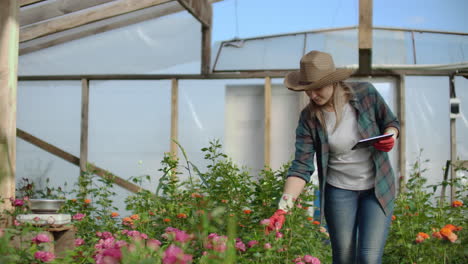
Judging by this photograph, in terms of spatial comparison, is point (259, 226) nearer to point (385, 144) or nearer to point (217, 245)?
point (385, 144)

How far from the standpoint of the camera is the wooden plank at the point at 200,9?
504cm

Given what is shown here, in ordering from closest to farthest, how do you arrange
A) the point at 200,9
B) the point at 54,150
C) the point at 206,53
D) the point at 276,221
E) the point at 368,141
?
the point at 276,221 < the point at 368,141 < the point at 200,9 < the point at 206,53 < the point at 54,150

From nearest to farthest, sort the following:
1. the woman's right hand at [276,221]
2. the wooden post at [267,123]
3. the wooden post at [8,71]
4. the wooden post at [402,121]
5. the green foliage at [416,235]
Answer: the woman's right hand at [276,221] → the green foliage at [416,235] → the wooden post at [8,71] → the wooden post at [402,121] → the wooden post at [267,123]

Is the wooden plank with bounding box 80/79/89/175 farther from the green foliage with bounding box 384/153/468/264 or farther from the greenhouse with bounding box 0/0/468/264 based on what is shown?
the green foliage with bounding box 384/153/468/264

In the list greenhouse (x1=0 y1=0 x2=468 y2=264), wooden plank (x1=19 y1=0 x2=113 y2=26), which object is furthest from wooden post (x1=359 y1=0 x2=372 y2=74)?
wooden plank (x1=19 y1=0 x2=113 y2=26)

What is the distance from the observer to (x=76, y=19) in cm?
527

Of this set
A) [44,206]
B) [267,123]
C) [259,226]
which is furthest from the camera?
[267,123]

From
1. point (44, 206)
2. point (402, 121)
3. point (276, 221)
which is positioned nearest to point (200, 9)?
point (402, 121)

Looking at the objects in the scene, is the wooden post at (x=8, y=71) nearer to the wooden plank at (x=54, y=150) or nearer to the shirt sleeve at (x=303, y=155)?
the shirt sleeve at (x=303, y=155)

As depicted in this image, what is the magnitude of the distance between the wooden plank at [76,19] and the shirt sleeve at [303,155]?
320cm

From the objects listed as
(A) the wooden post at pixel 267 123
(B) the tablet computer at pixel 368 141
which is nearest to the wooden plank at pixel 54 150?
(A) the wooden post at pixel 267 123

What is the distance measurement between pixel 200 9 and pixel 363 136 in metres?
3.56

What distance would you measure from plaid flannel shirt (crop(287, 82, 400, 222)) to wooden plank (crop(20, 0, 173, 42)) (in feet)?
10.6

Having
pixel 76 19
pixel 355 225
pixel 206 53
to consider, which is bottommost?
pixel 355 225
